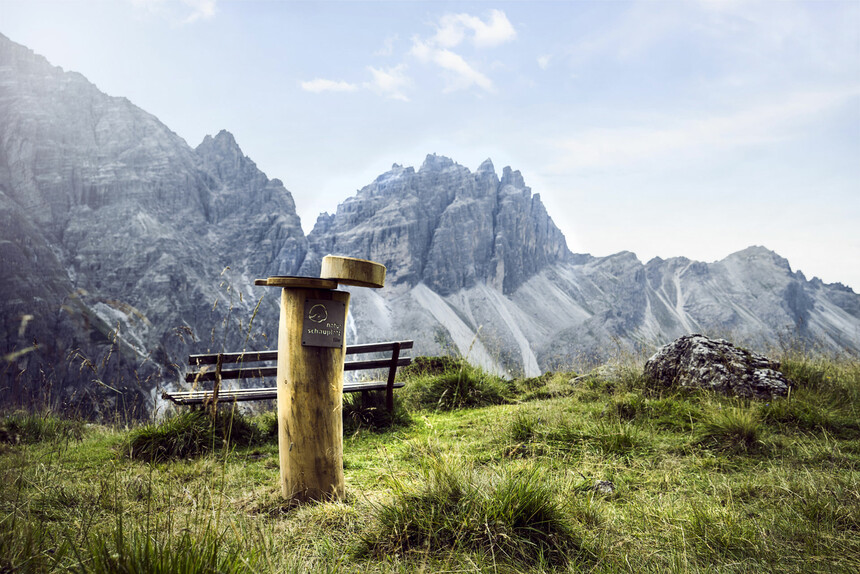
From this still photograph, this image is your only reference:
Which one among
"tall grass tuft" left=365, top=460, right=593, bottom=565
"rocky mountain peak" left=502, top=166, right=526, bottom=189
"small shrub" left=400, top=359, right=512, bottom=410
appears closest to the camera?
"tall grass tuft" left=365, top=460, right=593, bottom=565

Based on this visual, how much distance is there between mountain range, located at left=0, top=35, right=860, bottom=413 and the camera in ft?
381

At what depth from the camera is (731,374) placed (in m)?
6.28

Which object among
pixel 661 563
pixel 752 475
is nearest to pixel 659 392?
pixel 752 475

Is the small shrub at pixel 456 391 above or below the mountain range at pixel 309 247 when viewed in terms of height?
below

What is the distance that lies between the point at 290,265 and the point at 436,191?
6088cm

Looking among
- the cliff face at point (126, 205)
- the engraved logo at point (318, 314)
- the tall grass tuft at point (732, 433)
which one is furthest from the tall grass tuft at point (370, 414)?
the cliff face at point (126, 205)

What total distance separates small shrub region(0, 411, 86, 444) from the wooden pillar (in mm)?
3797

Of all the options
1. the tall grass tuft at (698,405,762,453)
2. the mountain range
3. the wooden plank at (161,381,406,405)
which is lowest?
the tall grass tuft at (698,405,762,453)

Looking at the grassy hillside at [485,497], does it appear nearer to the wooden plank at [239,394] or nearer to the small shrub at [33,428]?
the small shrub at [33,428]

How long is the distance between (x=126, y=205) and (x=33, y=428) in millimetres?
154171

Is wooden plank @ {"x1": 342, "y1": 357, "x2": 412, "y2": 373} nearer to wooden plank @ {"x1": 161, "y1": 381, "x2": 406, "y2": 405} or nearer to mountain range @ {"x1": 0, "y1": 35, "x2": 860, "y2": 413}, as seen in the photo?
wooden plank @ {"x1": 161, "y1": 381, "x2": 406, "y2": 405}

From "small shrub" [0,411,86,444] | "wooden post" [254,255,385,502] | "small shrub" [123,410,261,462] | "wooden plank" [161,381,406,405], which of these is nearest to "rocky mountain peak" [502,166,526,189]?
"wooden plank" [161,381,406,405]

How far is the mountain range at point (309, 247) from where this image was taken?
116 meters

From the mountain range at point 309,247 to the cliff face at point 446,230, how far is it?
586 mm
